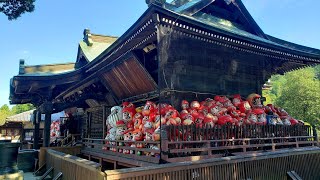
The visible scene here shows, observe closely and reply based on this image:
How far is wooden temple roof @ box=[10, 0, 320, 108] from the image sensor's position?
8180 mm

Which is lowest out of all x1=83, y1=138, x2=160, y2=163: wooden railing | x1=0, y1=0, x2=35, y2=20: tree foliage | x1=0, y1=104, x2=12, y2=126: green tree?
x1=83, y1=138, x2=160, y2=163: wooden railing

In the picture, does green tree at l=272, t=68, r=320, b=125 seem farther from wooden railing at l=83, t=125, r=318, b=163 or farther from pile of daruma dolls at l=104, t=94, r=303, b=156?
pile of daruma dolls at l=104, t=94, r=303, b=156

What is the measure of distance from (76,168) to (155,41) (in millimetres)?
5594

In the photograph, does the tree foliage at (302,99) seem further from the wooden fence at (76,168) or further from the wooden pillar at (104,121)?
the wooden fence at (76,168)

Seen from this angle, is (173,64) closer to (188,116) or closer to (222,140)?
(188,116)

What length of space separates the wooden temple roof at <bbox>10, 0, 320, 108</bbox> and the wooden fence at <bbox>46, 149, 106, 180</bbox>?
444 cm

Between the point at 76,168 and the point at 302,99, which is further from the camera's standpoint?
the point at 302,99

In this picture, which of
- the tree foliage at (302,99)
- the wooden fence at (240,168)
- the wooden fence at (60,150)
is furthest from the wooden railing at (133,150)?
the tree foliage at (302,99)

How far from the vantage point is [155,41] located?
987 cm

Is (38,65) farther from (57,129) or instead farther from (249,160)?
(249,160)

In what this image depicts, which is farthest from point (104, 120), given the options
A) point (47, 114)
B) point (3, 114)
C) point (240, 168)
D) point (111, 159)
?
point (3, 114)

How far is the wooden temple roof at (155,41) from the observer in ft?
26.8

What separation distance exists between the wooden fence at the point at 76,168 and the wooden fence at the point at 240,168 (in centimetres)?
72

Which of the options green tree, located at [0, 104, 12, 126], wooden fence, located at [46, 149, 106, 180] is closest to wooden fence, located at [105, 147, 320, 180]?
wooden fence, located at [46, 149, 106, 180]
